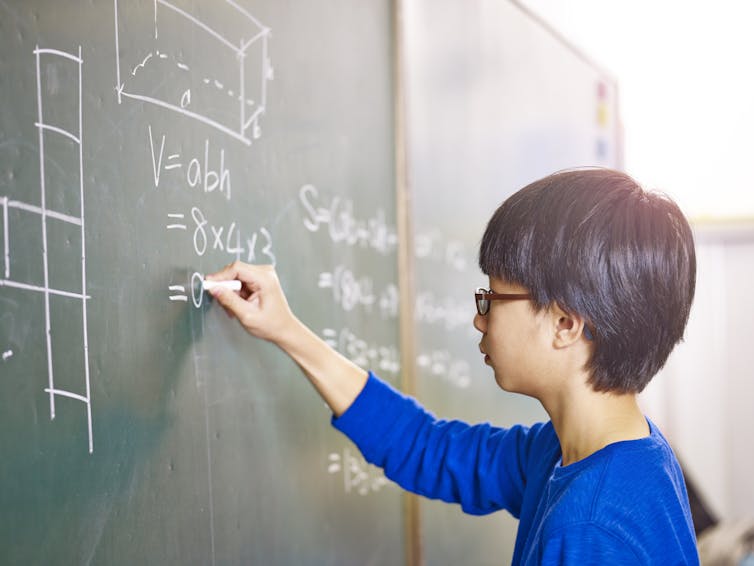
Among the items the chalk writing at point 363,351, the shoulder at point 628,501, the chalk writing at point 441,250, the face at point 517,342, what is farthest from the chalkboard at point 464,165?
the shoulder at point 628,501

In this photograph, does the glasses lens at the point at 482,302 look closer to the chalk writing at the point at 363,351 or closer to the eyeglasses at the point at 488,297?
the eyeglasses at the point at 488,297

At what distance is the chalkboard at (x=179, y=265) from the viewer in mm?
820

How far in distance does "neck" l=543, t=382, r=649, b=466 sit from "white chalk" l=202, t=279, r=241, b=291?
0.45 m

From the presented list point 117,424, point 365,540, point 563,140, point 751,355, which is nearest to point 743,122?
point 751,355

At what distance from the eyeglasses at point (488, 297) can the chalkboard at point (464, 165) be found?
71cm

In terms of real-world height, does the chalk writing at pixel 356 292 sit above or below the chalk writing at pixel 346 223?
below

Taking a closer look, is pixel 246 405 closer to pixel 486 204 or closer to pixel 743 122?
pixel 486 204

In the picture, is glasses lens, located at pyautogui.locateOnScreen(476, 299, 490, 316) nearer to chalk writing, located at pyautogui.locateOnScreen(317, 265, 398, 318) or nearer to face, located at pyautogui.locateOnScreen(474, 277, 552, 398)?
face, located at pyautogui.locateOnScreen(474, 277, 552, 398)

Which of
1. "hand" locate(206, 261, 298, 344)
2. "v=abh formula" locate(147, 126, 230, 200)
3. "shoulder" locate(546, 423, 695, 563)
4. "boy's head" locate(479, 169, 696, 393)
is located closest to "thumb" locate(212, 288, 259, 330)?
"hand" locate(206, 261, 298, 344)

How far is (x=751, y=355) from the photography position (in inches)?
154

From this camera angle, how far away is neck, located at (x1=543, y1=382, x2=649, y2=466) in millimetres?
998

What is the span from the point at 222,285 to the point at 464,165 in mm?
1034

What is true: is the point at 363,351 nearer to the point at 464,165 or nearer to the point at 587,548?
the point at 464,165

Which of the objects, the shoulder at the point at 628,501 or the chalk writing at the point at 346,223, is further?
the chalk writing at the point at 346,223
